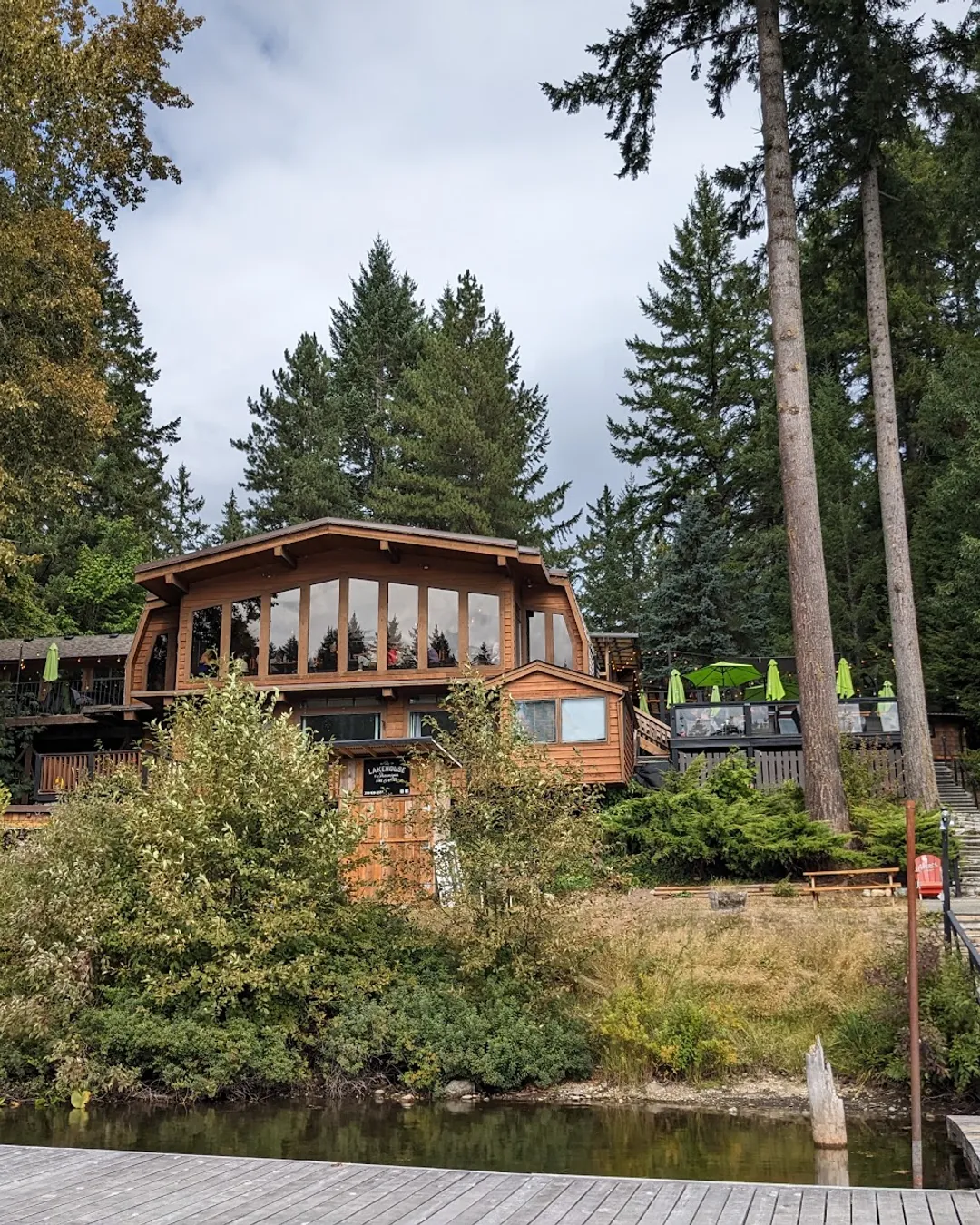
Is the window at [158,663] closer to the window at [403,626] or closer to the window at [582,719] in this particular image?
the window at [403,626]

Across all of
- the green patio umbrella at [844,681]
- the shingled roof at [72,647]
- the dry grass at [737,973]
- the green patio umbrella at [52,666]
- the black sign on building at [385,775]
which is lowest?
the dry grass at [737,973]

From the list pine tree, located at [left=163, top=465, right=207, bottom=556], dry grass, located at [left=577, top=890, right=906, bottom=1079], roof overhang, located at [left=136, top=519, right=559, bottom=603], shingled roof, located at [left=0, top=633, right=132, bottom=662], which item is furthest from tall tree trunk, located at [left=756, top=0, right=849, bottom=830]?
pine tree, located at [left=163, top=465, right=207, bottom=556]

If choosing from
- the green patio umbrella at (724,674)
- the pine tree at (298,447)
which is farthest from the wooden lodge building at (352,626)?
the pine tree at (298,447)

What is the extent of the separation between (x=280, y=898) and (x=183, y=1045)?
181 centimetres

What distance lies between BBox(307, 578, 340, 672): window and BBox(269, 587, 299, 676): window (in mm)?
377

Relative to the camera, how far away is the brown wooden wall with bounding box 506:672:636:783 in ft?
66.2

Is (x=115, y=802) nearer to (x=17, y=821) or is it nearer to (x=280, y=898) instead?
(x=280, y=898)

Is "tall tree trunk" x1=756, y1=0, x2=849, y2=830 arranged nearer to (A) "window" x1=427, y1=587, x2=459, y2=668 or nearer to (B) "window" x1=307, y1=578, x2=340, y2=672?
(A) "window" x1=427, y1=587, x2=459, y2=668

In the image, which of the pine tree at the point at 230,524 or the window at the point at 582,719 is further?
the pine tree at the point at 230,524

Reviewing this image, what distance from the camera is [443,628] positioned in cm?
2312

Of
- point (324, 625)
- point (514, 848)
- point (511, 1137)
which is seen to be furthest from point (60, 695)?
point (511, 1137)

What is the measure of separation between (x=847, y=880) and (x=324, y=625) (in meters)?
12.6

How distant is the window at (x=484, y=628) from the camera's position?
74.9 ft

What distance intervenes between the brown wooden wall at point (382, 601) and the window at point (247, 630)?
17 centimetres
